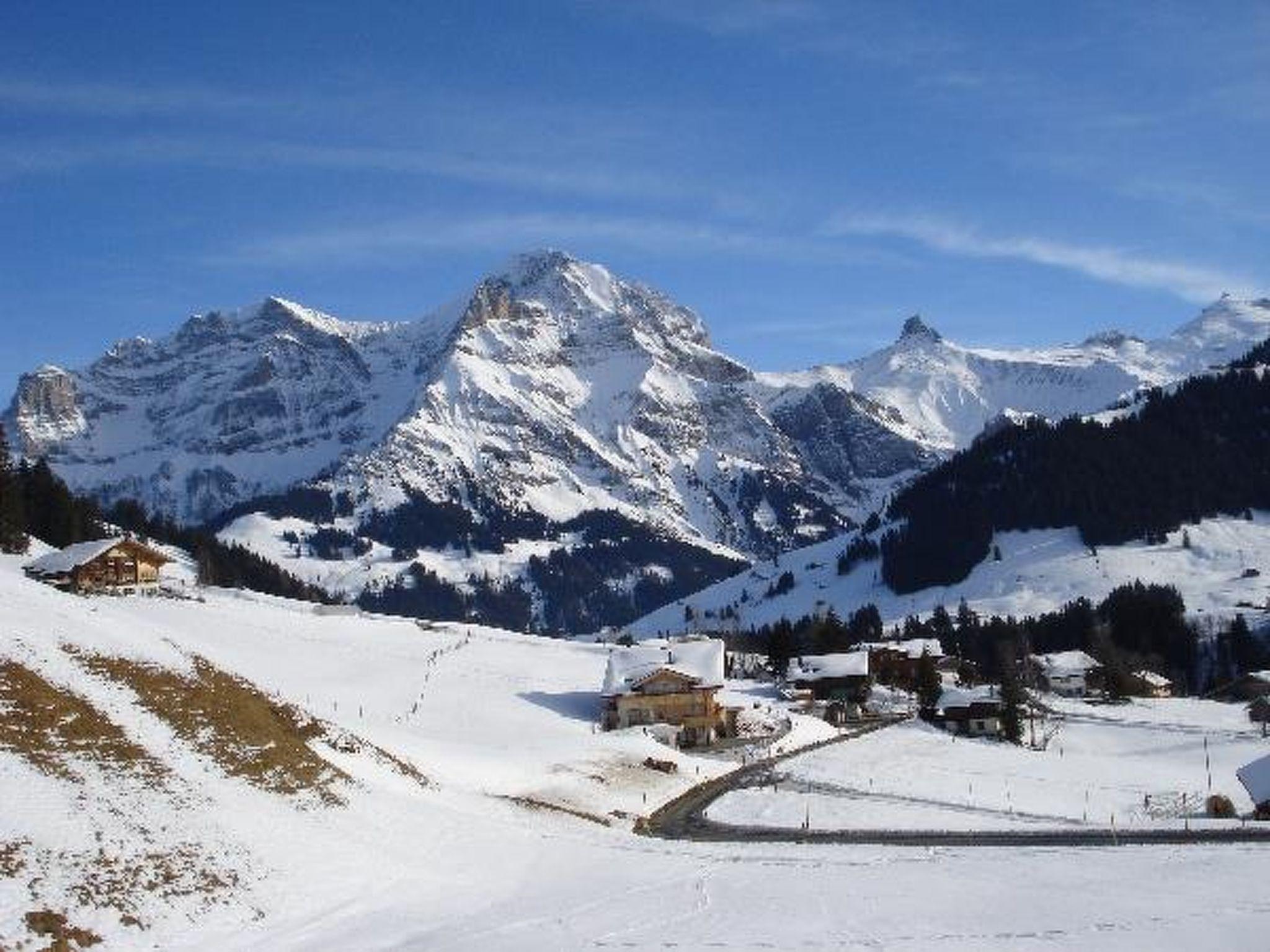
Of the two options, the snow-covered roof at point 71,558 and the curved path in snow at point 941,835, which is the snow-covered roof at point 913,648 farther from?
the curved path in snow at point 941,835

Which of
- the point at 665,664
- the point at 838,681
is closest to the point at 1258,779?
the point at 665,664

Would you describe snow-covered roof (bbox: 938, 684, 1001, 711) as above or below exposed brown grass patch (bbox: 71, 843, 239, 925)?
above

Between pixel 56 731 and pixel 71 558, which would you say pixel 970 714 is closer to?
pixel 71 558

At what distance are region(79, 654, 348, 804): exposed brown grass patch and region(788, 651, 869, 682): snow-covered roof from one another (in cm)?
8508

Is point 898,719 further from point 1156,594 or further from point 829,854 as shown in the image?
point 1156,594

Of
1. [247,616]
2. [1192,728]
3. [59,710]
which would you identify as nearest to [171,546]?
[247,616]

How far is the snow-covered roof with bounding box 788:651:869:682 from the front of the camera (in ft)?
436

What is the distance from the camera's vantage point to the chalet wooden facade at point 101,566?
10469 cm

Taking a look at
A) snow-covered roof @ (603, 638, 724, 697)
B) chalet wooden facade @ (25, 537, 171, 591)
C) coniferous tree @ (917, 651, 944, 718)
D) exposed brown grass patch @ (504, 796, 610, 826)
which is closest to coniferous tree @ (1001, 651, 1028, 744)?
coniferous tree @ (917, 651, 944, 718)

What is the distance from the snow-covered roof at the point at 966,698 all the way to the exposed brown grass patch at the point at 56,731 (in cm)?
8431

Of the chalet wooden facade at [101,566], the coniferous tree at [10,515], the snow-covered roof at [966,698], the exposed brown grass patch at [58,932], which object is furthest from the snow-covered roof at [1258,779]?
the coniferous tree at [10,515]

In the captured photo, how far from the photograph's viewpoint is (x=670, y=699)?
9925 cm

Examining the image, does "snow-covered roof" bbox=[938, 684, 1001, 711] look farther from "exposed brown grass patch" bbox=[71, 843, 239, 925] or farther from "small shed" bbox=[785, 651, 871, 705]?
"exposed brown grass patch" bbox=[71, 843, 239, 925]

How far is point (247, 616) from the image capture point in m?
106
